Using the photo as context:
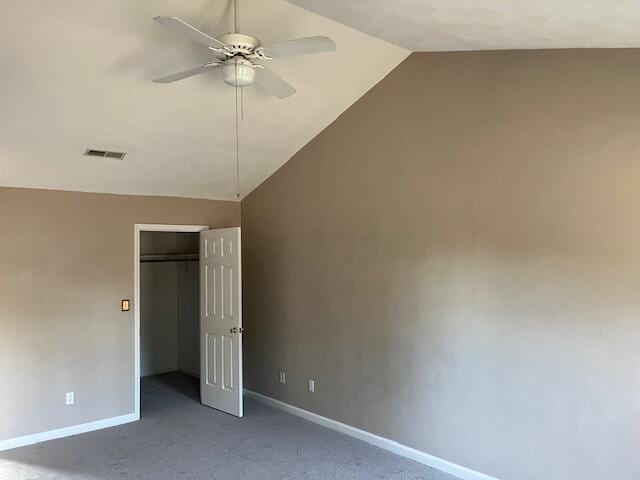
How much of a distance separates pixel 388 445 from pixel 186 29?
3657 millimetres

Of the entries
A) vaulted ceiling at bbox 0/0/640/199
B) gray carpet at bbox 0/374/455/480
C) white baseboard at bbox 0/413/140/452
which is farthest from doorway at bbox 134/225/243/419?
vaulted ceiling at bbox 0/0/640/199

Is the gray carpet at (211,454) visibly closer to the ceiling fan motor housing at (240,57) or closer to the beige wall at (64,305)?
the beige wall at (64,305)

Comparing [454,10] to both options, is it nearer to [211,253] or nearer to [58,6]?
[58,6]

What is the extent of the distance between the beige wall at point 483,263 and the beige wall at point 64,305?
1857 mm

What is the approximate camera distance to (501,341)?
361 centimetres

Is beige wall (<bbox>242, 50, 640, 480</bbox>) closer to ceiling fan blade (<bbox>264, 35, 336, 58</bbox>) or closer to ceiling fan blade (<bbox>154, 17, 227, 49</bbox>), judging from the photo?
ceiling fan blade (<bbox>264, 35, 336, 58</bbox>)

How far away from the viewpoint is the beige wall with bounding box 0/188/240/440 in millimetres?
4566

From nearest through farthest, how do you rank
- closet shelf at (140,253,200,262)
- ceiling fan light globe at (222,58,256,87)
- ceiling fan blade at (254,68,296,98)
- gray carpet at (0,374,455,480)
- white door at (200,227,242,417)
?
ceiling fan light globe at (222,58,256,87) → ceiling fan blade at (254,68,296,98) → gray carpet at (0,374,455,480) → white door at (200,227,242,417) → closet shelf at (140,253,200,262)

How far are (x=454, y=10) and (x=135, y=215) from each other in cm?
391

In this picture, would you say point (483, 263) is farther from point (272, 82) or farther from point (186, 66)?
point (186, 66)

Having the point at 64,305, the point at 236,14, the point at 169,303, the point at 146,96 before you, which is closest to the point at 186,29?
the point at 236,14

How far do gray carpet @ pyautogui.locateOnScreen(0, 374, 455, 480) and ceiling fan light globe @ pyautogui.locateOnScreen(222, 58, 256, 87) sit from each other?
9.79 feet

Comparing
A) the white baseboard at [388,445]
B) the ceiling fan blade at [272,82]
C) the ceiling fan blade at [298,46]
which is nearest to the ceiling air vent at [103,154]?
the ceiling fan blade at [272,82]

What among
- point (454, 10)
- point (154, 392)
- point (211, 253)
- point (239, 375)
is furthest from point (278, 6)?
point (154, 392)
